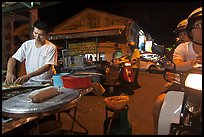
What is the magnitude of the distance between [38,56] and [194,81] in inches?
98.6

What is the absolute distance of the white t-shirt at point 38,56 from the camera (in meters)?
3.15

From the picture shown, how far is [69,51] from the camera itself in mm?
9258

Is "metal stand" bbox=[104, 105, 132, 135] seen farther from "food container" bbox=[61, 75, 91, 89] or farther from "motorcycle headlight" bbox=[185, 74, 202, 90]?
"motorcycle headlight" bbox=[185, 74, 202, 90]

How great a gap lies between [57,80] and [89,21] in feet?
53.7

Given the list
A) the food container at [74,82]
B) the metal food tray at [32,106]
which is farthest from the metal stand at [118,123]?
the metal food tray at [32,106]

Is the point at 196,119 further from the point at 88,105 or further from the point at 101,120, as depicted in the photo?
the point at 88,105

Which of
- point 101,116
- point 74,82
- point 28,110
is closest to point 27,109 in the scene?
point 28,110

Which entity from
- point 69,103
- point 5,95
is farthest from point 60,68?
point 69,103

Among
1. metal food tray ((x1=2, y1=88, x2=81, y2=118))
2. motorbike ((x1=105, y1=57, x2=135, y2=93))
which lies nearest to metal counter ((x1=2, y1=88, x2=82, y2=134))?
metal food tray ((x1=2, y1=88, x2=81, y2=118))

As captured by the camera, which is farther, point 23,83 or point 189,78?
point 23,83

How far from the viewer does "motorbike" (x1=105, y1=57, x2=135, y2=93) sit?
7.19 meters

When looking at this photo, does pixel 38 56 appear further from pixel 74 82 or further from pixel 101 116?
pixel 101 116

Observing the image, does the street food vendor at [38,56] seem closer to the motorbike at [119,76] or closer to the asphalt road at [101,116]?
the asphalt road at [101,116]

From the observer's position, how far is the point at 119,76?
7422 millimetres
